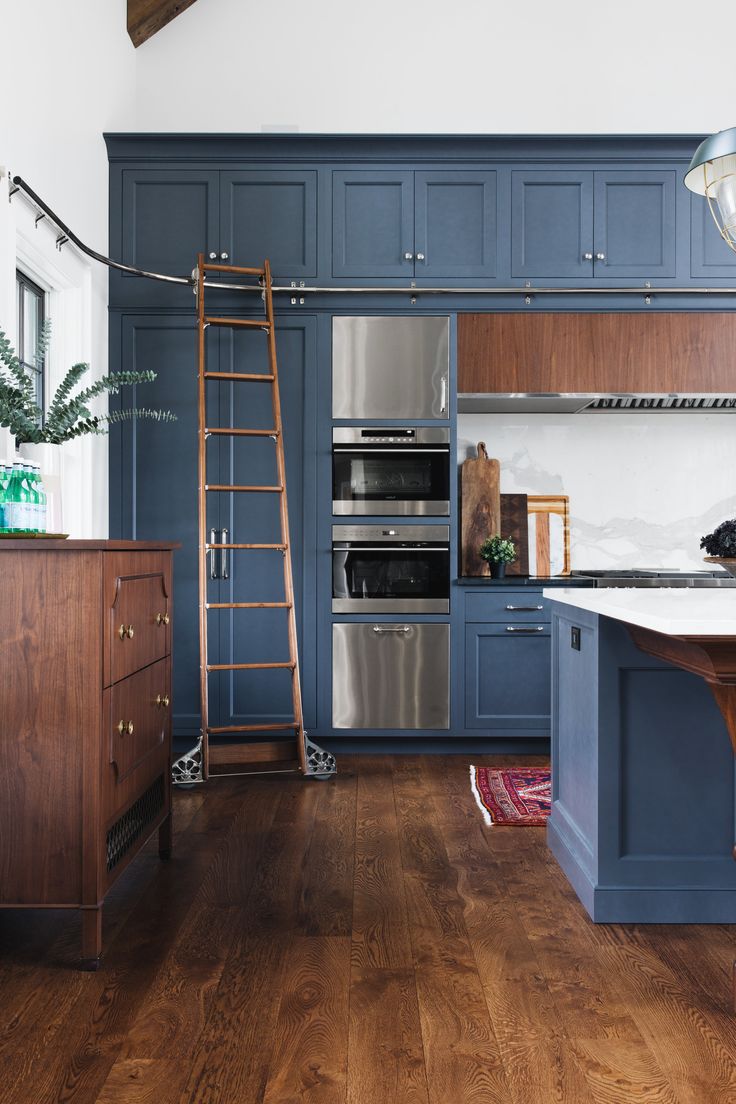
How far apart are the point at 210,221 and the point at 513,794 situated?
302 cm

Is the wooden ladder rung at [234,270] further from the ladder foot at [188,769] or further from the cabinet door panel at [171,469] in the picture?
the ladder foot at [188,769]

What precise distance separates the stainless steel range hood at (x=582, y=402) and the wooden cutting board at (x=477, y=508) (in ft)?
0.98

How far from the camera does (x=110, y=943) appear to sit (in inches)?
83.4

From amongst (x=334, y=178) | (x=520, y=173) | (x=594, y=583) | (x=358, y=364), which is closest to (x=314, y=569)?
(x=358, y=364)

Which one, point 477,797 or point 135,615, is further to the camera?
point 477,797

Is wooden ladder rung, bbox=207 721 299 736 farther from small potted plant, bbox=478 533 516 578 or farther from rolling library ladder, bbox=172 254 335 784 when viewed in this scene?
small potted plant, bbox=478 533 516 578

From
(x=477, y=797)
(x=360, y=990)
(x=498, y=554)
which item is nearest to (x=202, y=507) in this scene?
(x=498, y=554)

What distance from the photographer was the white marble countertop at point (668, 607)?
158cm

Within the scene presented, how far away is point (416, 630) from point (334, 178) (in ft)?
7.34

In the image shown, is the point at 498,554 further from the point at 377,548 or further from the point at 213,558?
the point at 213,558

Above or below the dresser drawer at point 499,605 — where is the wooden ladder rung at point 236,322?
above

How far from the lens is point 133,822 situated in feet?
7.64

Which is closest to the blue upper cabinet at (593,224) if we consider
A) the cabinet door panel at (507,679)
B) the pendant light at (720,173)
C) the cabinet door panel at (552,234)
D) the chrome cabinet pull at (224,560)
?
the cabinet door panel at (552,234)

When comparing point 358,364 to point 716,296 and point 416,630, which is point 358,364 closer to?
point 416,630
